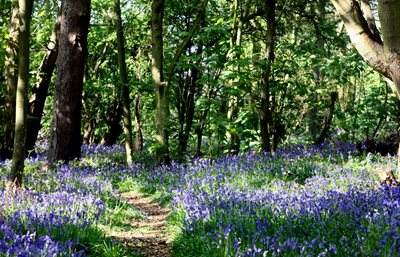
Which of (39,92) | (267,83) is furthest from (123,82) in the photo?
(267,83)

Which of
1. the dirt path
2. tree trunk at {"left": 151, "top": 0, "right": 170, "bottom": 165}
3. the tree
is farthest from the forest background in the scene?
the dirt path

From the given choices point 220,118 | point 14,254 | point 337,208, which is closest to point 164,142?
point 220,118

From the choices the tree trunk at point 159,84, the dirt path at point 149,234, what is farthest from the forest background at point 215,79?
the dirt path at point 149,234

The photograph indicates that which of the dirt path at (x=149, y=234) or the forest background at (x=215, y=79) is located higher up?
the forest background at (x=215, y=79)

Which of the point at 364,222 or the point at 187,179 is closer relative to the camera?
the point at 364,222

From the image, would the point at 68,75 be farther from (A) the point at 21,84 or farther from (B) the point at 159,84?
(A) the point at 21,84

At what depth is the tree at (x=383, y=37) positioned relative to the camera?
4.73m

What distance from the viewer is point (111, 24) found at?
44.5 feet

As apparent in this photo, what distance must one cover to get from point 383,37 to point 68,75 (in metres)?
8.03

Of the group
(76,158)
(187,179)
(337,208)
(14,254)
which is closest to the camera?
(14,254)

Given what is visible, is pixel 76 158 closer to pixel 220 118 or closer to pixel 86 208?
pixel 220 118

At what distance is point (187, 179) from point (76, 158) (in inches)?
146

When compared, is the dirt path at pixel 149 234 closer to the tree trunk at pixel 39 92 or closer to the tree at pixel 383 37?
the tree at pixel 383 37

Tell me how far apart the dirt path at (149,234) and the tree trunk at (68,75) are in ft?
12.3
